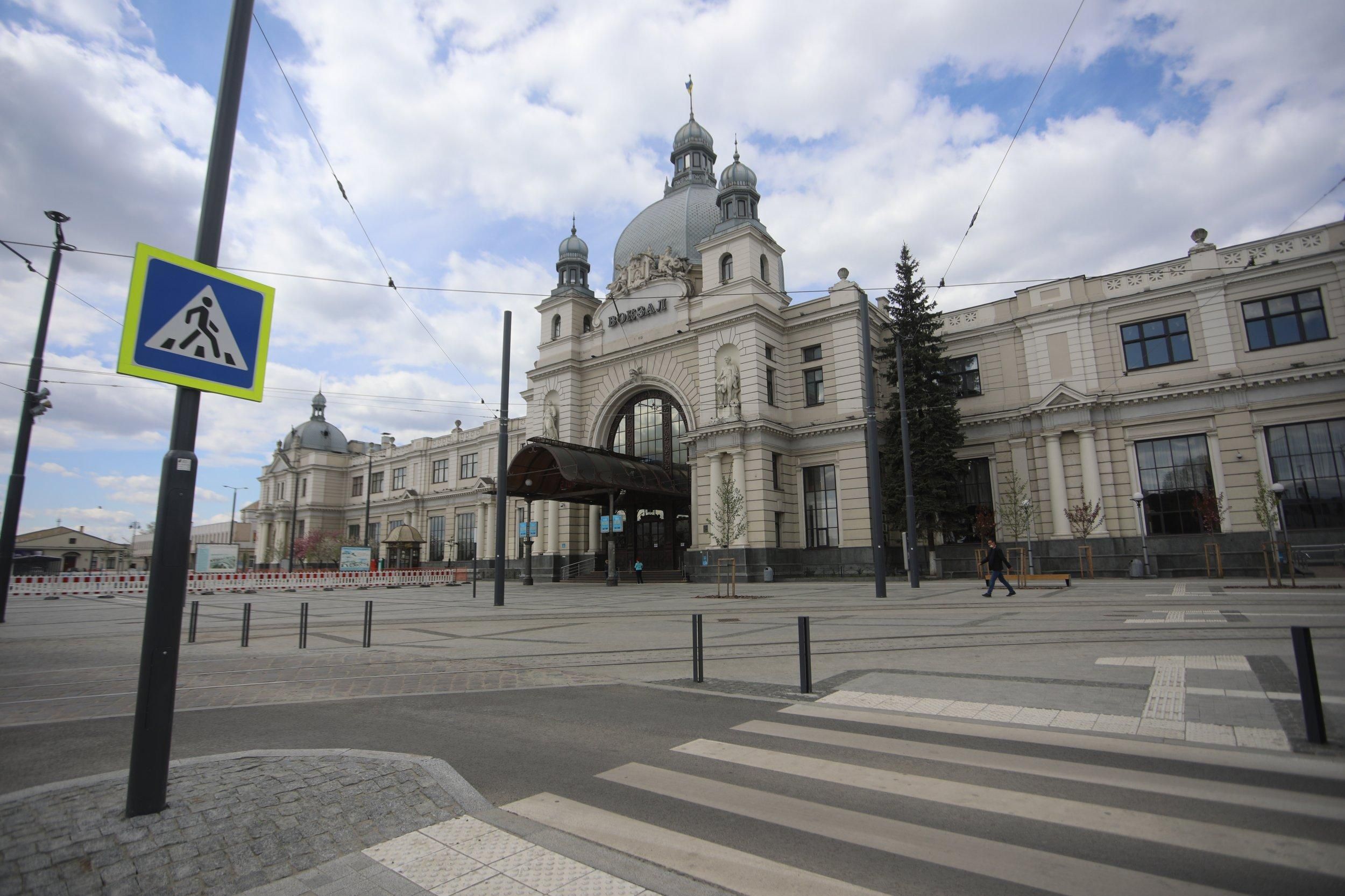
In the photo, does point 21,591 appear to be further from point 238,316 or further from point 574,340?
point 238,316

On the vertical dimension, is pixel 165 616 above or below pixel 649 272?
below

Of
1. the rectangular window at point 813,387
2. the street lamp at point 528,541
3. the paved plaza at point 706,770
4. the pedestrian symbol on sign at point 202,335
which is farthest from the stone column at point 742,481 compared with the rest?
the pedestrian symbol on sign at point 202,335

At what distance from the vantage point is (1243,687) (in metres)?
6.67

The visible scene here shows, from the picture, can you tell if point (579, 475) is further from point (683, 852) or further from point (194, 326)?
point (683, 852)

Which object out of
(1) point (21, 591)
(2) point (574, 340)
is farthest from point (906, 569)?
(1) point (21, 591)

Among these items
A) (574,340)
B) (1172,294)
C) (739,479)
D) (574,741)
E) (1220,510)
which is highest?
(574,340)

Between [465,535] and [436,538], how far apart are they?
534 centimetres

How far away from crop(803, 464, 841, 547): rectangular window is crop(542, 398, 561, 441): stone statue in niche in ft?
57.5

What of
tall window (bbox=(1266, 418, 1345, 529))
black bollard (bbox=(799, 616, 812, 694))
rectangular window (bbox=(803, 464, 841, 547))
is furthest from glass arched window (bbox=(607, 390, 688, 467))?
black bollard (bbox=(799, 616, 812, 694))

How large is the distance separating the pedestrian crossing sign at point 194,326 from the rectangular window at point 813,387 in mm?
34894

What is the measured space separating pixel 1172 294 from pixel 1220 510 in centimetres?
973

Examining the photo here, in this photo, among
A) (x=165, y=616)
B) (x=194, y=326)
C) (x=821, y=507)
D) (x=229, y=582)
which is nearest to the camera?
(x=165, y=616)

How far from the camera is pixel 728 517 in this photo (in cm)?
3030

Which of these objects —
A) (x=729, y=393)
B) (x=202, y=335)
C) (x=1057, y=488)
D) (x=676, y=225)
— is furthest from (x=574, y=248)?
(x=202, y=335)
